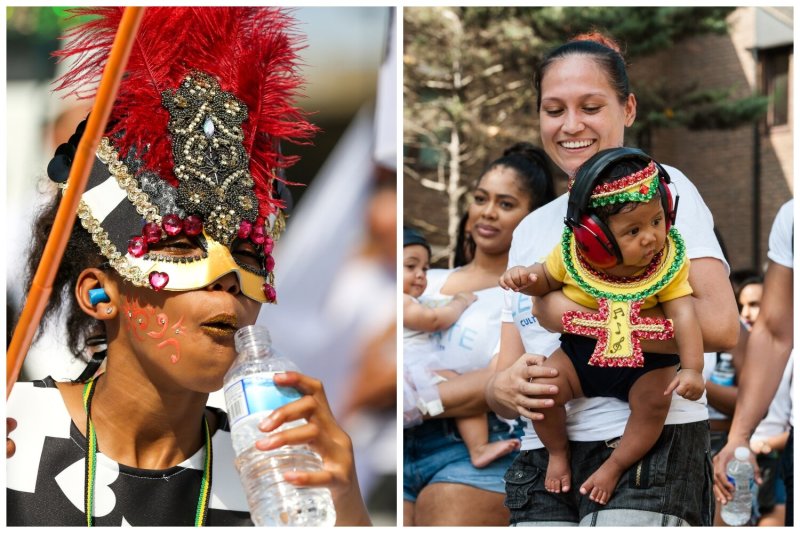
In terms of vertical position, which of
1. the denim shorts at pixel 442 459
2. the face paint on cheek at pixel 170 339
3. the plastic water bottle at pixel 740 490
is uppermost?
the face paint on cheek at pixel 170 339

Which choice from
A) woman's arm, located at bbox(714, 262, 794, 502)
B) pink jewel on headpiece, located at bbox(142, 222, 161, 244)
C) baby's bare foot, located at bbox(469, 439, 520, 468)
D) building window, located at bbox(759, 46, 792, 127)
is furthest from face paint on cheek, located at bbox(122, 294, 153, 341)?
building window, located at bbox(759, 46, 792, 127)

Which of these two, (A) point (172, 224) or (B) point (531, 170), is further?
(B) point (531, 170)

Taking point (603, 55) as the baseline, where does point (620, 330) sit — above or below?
below

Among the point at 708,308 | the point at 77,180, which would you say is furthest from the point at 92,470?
the point at 708,308

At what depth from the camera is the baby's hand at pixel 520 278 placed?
384 centimetres

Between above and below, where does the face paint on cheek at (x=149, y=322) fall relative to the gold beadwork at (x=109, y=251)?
below

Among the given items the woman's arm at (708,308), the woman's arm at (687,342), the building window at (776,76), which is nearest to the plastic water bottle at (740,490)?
the woman's arm at (708,308)

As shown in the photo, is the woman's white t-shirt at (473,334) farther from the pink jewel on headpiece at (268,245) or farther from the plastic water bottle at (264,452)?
the plastic water bottle at (264,452)

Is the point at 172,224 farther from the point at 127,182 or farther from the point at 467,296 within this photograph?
the point at 467,296

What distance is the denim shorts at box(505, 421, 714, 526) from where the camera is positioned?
3.79 metres

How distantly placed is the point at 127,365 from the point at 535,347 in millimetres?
1491

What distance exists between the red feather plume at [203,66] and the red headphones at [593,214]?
1.01 meters

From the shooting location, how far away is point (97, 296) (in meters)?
3.70

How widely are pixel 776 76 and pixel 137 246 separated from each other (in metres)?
12.3
